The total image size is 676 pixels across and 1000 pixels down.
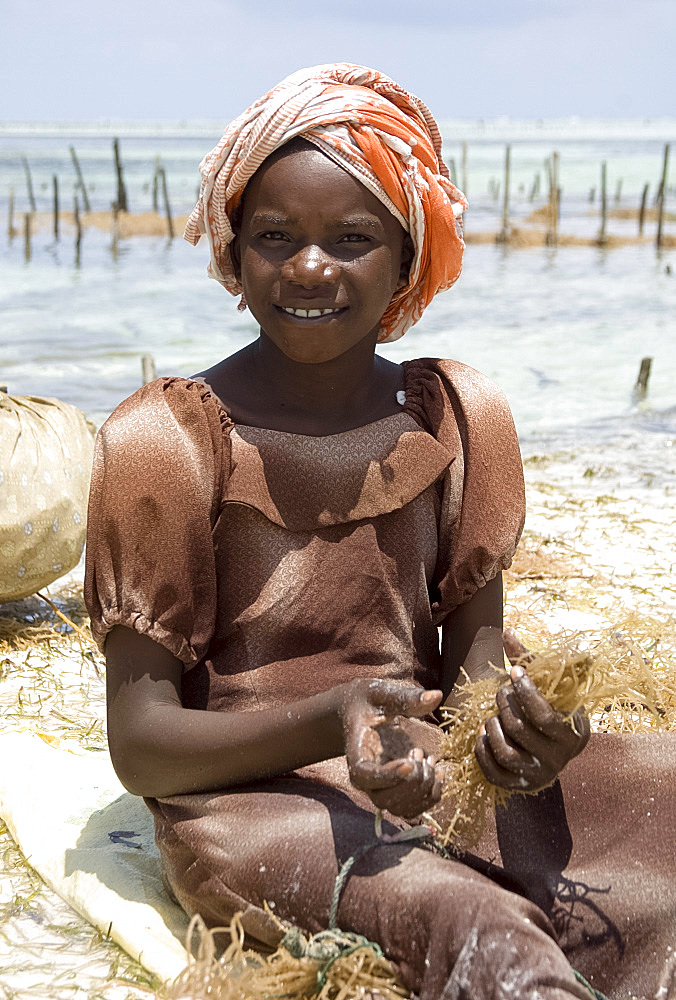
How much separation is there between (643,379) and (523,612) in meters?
7.81

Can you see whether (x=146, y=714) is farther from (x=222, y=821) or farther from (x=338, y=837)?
(x=338, y=837)

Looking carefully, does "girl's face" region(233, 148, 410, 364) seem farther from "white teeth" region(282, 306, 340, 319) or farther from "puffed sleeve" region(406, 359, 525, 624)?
"puffed sleeve" region(406, 359, 525, 624)

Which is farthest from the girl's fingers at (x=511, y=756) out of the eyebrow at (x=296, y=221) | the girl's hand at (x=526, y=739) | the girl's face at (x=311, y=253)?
the eyebrow at (x=296, y=221)

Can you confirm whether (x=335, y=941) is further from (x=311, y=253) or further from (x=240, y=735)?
(x=311, y=253)

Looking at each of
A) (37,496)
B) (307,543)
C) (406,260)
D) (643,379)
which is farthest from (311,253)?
(643,379)

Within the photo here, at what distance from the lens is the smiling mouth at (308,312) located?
2.32 m

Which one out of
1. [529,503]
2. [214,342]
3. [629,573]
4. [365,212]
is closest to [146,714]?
[365,212]

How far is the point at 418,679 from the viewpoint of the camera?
258 centimetres

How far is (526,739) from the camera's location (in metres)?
2.10

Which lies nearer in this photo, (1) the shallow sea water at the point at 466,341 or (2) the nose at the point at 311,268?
(2) the nose at the point at 311,268

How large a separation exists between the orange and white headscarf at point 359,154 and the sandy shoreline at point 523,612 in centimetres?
116

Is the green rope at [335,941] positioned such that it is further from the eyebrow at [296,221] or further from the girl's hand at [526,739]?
the eyebrow at [296,221]

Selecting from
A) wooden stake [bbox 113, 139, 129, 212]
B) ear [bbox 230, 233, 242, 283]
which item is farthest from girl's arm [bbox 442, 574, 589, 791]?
wooden stake [bbox 113, 139, 129, 212]

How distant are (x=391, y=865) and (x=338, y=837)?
112mm
